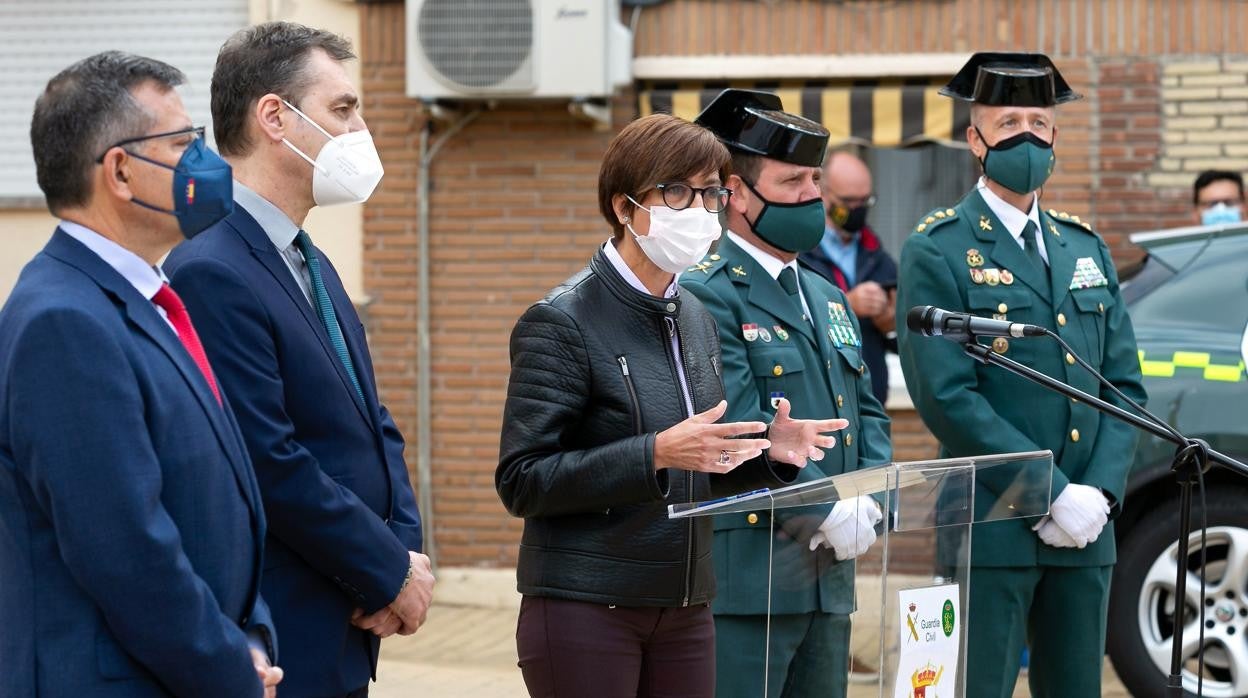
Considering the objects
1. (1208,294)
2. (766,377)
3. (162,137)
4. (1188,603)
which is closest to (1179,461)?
(766,377)

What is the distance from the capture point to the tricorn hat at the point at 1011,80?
4.94 metres

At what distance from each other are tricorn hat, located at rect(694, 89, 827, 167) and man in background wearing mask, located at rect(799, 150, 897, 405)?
2891 millimetres

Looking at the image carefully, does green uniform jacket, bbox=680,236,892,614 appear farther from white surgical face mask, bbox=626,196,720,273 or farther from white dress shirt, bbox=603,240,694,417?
white surgical face mask, bbox=626,196,720,273

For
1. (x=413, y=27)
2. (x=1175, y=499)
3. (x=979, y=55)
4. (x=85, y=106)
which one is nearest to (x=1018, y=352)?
(x=979, y=55)

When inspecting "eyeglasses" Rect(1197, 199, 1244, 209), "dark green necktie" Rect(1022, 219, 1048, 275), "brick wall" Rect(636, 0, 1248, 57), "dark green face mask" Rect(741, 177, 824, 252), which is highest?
"brick wall" Rect(636, 0, 1248, 57)

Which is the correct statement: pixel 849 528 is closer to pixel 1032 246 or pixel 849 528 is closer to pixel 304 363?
pixel 304 363

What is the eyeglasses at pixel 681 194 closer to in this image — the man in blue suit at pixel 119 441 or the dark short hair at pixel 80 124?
the man in blue suit at pixel 119 441

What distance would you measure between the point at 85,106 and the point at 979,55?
3134 mm

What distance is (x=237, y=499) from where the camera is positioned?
2.79 meters

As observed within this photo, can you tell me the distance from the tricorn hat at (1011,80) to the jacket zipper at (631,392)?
195 cm

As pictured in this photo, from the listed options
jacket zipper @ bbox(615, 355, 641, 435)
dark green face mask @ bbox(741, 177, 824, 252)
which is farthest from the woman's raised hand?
dark green face mask @ bbox(741, 177, 824, 252)

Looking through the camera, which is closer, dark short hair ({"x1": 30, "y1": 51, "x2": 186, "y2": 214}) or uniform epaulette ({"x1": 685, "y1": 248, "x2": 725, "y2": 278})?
dark short hair ({"x1": 30, "y1": 51, "x2": 186, "y2": 214})

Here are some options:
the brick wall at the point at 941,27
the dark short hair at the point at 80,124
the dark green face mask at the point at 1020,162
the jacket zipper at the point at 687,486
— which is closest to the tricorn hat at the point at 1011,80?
the dark green face mask at the point at 1020,162

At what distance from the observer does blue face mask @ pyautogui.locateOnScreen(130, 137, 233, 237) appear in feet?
9.13
